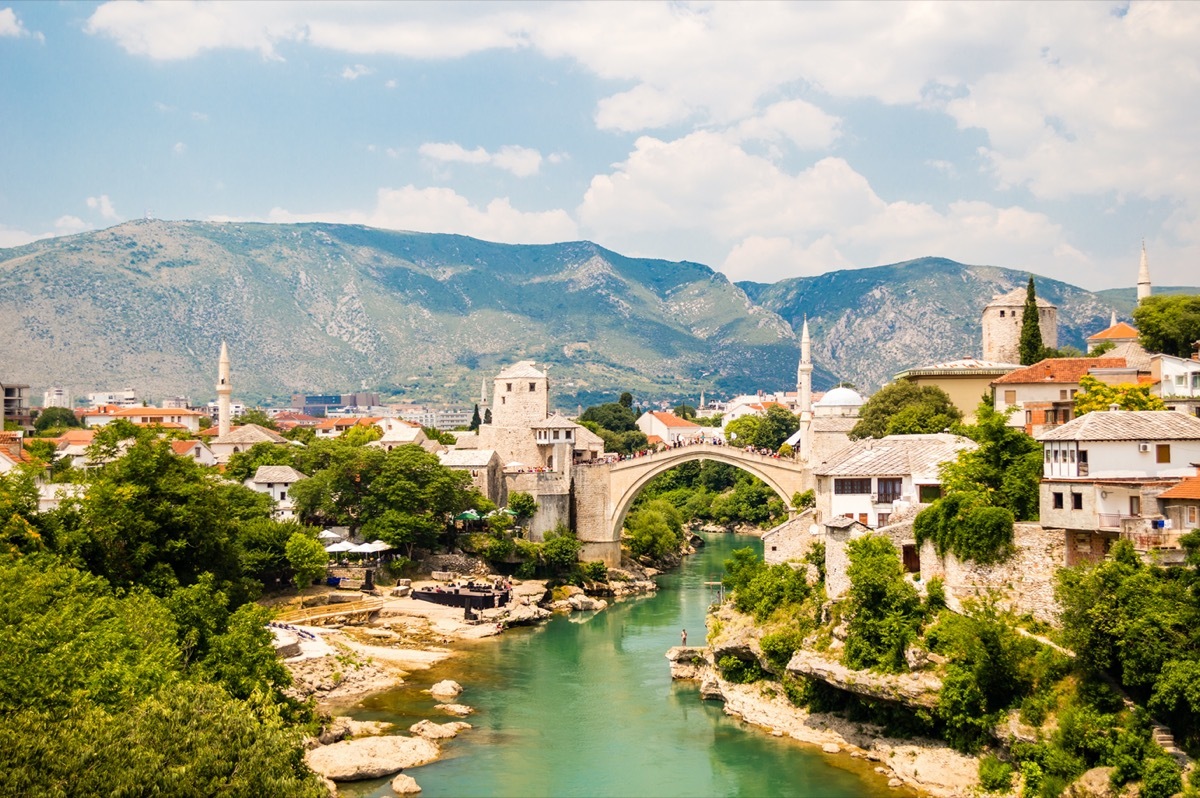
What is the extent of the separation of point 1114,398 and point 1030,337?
701 inches

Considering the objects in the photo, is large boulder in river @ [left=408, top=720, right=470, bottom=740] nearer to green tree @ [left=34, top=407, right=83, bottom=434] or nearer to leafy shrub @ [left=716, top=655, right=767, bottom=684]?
leafy shrub @ [left=716, top=655, right=767, bottom=684]

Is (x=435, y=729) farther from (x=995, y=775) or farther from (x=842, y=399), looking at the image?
(x=842, y=399)

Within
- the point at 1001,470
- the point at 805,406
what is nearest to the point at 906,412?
the point at 1001,470

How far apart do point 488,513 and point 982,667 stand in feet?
111

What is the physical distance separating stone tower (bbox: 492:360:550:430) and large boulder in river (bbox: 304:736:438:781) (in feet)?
111

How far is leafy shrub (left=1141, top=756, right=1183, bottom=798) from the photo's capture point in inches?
755

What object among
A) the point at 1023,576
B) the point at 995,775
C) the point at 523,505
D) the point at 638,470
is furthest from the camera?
the point at 638,470

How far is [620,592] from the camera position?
51.8 metres

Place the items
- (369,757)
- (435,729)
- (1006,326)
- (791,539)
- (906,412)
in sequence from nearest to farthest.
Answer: (369,757)
(435,729)
(791,539)
(906,412)
(1006,326)

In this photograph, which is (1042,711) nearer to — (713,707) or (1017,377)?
(713,707)

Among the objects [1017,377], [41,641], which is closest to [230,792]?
[41,641]

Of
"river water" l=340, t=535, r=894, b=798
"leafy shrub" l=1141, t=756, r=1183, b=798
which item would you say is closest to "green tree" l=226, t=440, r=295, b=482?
"river water" l=340, t=535, r=894, b=798

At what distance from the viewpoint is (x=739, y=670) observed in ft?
101

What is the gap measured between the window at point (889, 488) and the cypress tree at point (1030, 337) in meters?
18.7
